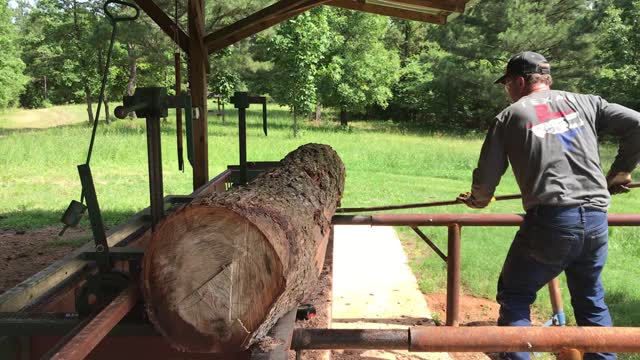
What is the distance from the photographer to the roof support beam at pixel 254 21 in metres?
5.85

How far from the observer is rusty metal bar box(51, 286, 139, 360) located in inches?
54.3

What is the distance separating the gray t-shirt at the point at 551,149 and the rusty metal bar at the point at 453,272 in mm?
924

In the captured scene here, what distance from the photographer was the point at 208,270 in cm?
186

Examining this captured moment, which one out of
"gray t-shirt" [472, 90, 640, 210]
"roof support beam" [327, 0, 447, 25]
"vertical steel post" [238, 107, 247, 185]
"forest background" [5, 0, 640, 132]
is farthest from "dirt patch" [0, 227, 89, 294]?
"forest background" [5, 0, 640, 132]

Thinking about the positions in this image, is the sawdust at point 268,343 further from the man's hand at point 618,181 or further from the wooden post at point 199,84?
the wooden post at point 199,84

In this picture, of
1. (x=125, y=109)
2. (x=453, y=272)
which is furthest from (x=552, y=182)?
(x=125, y=109)

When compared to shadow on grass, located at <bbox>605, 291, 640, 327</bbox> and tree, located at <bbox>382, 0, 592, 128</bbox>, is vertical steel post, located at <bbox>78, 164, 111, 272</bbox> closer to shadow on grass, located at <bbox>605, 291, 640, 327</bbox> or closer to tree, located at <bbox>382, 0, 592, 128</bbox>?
shadow on grass, located at <bbox>605, 291, 640, 327</bbox>

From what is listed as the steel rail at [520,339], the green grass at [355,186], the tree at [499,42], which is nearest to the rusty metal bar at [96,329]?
the steel rail at [520,339]

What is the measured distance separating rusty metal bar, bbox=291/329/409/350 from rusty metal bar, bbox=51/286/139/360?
23.7 inches

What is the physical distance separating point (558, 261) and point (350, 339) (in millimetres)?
1322

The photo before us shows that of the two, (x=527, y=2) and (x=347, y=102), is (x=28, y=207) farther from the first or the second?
(x=527, y=2)

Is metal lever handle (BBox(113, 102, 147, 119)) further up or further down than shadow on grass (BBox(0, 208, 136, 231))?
further up

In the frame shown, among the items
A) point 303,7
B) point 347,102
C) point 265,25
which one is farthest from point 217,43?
point 347,102

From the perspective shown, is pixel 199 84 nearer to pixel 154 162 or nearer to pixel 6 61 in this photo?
pixel 154 162
